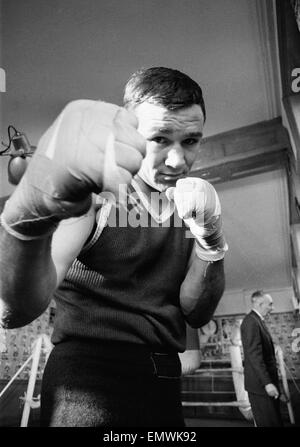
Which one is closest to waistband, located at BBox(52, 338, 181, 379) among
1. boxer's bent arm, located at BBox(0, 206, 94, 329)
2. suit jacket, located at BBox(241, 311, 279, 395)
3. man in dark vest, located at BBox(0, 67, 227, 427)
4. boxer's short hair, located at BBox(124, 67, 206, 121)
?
man in dark vest, located at BBox(0, 67, 227, 427)

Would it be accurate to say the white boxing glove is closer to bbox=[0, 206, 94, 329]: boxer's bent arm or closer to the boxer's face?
the boxer's face

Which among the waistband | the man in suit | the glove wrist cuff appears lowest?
the man in suit

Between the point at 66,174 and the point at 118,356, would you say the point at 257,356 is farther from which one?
the point at 66,174

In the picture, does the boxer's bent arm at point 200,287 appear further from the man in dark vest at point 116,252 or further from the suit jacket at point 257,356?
the suit jacket at point 257,356

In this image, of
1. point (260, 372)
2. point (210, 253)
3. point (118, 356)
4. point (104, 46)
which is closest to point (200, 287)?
point (210, 253)

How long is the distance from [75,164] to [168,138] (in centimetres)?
34

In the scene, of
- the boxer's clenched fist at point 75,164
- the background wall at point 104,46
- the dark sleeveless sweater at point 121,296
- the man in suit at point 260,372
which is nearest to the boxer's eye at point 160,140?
the dark sleeveless sweater at point 121,296

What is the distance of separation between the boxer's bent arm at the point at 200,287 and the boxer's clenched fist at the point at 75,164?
0.33m

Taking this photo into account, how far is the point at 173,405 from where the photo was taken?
50 centimetres

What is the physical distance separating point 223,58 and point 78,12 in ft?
1.94

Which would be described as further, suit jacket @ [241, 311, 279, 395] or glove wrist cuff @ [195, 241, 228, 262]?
suit jacket @ [241, 311, 279, 395]

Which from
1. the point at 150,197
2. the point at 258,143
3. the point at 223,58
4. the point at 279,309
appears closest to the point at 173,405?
the point at 150,197

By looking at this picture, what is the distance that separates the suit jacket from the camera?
5.08 ft

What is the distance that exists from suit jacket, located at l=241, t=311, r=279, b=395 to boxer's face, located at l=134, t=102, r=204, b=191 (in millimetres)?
1197
